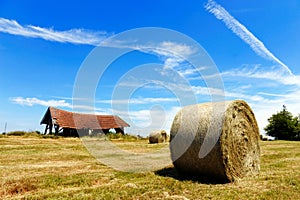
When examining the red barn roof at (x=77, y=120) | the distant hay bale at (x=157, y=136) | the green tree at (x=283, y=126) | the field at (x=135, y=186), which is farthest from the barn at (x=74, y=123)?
the field at (x=135, y=186)

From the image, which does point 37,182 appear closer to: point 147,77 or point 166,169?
point 166,169

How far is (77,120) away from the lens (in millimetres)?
42750

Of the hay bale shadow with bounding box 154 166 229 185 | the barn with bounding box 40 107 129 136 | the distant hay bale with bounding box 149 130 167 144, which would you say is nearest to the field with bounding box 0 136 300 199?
the hay bale shadow with bounding box 154 166 229 185

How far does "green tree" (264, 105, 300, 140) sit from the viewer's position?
4803 centimetres

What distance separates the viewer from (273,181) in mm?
7543

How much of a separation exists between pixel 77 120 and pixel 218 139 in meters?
37.3

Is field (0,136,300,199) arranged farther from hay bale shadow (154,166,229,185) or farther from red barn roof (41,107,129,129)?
red barn roof (41,107,129,129)

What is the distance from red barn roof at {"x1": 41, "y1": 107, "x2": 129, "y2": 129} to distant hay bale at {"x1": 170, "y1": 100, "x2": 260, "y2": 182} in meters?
32.7

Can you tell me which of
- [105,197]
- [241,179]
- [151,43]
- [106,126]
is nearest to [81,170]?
[105,197]

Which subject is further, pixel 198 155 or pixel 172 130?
pixel 172 130

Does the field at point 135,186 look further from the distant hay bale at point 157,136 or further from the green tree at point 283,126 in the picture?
the green tree at point 283,126

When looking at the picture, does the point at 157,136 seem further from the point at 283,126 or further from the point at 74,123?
the point at 283,126

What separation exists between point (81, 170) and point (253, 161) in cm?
599

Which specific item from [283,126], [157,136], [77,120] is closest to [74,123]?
[77,120]
